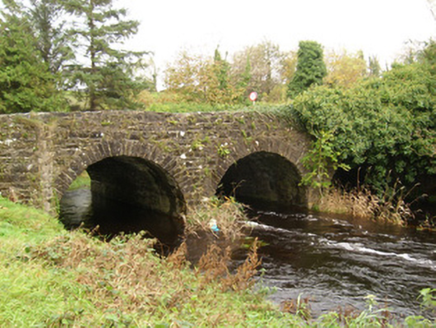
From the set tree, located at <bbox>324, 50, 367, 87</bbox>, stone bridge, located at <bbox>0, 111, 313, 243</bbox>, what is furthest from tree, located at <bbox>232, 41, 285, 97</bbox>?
stone bridge, located at <bbox>0, 111, 313, 243</bbox>

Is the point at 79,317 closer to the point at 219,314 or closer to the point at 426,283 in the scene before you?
the point at 219,314

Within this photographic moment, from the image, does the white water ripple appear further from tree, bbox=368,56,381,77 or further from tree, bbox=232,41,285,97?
tree, bbox=368,56,381,77

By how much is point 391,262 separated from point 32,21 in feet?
70.3

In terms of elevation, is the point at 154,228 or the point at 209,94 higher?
the point at 209,94

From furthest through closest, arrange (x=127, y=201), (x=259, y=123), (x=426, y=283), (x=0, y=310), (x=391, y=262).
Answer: (x=127, y=201) < (x=259, y=123) < (x=391, y=262) < (x=426, y=283) < (x=0, y=310)

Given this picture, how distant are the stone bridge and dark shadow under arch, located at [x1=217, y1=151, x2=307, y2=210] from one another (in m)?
0.04

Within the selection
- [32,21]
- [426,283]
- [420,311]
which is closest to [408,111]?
[426,283]

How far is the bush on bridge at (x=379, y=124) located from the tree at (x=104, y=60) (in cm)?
1063

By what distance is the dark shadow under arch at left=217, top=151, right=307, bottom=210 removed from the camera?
41.1ft

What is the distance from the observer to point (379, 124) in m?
11.2

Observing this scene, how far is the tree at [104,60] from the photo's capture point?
18.0 m

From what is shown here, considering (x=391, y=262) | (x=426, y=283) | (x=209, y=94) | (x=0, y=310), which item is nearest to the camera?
(x=0, y=310)

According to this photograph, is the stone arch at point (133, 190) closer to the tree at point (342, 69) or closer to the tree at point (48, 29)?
the tree at point (48, 29)

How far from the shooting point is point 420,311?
5.11 meters
